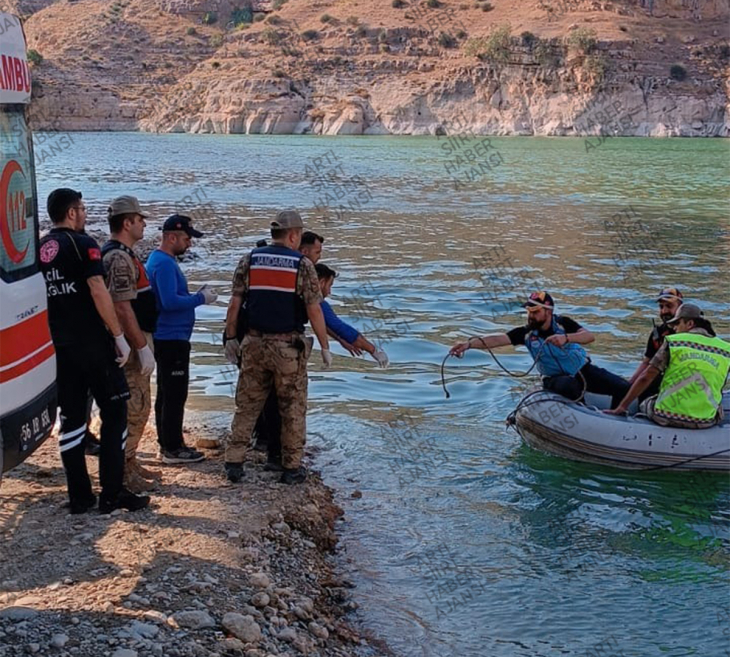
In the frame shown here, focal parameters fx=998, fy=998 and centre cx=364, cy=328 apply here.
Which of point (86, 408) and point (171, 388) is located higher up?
point (86, 408)

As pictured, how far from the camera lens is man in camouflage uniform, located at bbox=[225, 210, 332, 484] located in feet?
23.2

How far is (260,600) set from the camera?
5559 mm

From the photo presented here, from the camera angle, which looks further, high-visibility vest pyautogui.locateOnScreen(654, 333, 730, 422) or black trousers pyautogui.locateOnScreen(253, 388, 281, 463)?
high-visibility vest pyautogui.locateOnScreen(654, 333, 730, 422)

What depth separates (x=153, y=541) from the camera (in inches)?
240

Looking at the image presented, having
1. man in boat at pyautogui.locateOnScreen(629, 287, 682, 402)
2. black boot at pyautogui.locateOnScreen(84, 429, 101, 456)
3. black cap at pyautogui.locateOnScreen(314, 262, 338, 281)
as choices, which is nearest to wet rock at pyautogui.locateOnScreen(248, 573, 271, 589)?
black boot at pyautogui.locateOnScreen(84, 429, 101, 456)

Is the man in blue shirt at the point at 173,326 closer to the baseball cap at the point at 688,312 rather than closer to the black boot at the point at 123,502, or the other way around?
the black boot at the point at 123,502

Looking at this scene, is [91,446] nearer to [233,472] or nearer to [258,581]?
[233,472]

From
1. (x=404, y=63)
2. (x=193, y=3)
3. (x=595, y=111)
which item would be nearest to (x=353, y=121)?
(x=404, y=63)

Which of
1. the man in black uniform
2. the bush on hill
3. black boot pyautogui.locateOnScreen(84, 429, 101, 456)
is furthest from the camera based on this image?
the bush on hill

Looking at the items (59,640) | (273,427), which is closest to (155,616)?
(59,640)

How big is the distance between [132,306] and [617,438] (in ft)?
15.5

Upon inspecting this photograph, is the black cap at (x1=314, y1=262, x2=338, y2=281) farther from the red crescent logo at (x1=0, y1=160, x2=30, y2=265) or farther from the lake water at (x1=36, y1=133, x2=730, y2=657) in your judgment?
the red crescent logo at (x1=0, y1=160, x2=30, y2=265)

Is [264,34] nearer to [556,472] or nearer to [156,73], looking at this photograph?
[156,73]

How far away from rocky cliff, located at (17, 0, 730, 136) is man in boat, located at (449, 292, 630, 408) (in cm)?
9154
